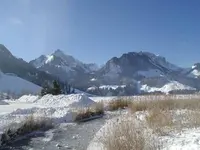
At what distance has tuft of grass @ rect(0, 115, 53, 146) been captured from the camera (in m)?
15.5

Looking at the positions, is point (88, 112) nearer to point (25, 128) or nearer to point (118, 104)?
point (118, 104)

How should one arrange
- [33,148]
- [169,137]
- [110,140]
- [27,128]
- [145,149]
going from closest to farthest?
[145,149] < [110,140] < [169,137] < [33,148] < [27,128]

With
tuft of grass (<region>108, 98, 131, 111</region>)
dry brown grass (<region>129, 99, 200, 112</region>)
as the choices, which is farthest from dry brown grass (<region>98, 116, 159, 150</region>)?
tuft of grass (<region>108, 98, 131, 111</region>)

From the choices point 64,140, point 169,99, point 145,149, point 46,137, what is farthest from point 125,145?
point 169,99

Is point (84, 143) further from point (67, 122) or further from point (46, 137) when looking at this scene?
point (67, 122)

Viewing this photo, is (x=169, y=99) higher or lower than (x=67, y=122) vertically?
higher

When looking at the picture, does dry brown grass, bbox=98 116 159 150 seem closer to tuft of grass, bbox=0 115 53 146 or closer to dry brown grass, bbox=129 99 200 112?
tuft of grass, bbox=0 115 53 146

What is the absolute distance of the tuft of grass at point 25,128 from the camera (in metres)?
15.5

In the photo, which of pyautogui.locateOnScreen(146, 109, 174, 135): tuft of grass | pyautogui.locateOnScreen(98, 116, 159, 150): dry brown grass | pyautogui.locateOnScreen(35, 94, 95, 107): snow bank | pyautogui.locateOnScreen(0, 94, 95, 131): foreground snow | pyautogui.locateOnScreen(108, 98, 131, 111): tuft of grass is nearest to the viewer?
pyautogui.locateOnScreen(98, 116, 159, 150): dry brown grass

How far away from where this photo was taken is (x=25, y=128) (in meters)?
18.1

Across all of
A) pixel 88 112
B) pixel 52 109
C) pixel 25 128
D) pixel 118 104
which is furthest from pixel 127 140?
pixel 118 104

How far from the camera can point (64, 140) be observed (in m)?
15.6

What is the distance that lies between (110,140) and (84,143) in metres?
4.93

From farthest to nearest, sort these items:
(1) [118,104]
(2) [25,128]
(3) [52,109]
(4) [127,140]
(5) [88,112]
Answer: (1) [118,104] < (3) [52,109] < (5) [88,112] < (2) [25,128] < (4) [127,140]
